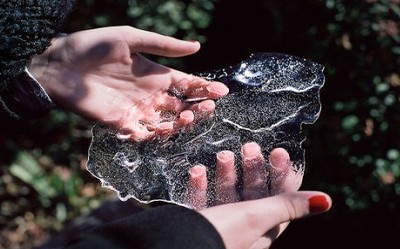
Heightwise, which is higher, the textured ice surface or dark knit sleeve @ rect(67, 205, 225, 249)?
dark knit sleeve @ rect(67, 205, 225, 249)

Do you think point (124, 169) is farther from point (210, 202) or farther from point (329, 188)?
point (329, 188)

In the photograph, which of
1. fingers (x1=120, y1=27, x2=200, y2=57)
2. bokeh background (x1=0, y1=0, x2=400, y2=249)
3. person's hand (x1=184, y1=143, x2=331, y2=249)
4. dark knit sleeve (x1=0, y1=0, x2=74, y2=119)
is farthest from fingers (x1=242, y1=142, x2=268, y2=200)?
bokeh background (x1=0, y1=0, x2=400, y2=249)

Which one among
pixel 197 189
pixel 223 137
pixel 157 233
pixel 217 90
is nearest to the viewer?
pixel 157 233

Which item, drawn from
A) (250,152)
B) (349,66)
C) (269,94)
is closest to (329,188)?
(349,66)

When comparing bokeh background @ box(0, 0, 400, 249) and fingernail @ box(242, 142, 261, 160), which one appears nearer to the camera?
fingernail @ box(242, 142, 261, 160)

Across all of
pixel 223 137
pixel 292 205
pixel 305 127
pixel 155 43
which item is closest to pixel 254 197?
pixel 292 205

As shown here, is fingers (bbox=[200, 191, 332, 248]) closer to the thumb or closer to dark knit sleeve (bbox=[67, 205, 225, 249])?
the thumb

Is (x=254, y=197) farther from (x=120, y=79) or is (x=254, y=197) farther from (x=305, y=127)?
(x=305, y=127)
